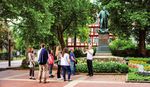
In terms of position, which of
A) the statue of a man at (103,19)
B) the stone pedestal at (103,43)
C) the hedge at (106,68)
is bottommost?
the hedge at (106,68)

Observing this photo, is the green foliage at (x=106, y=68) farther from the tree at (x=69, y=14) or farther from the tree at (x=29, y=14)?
the tree at (x=69, y=14)

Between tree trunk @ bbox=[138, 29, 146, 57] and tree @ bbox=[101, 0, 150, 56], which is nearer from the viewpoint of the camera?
tree @ bbox=[101, 0, 150, 56]

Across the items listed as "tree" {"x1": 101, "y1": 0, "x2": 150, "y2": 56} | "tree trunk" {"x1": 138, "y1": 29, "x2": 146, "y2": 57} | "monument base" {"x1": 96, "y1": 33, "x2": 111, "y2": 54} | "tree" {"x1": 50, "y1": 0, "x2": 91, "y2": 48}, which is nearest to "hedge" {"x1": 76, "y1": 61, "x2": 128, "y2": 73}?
"monument base" {"x1": 96, "y1": 33, "x2": 111, "y2": 54}

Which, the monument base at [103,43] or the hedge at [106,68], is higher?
the monument base at [103,43]

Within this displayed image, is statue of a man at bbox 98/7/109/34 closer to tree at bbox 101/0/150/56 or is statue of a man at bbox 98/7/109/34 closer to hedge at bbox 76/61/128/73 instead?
hedge at bbox 76/61/128/73

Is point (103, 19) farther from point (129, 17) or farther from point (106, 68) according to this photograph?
point (129, 17)

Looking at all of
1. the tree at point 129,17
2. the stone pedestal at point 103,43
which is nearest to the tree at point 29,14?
the stone pedestal at point 103,43

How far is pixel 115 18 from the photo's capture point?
5294cm

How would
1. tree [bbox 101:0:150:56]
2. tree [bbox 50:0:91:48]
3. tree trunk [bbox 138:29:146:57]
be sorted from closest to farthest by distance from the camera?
tree [bbox 50:0:91:48] < tree [bbox 101:0:150:56] < tree trunk [bbox 138:29:146:57]

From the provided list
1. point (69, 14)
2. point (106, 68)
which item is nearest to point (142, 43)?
point (69, 14)

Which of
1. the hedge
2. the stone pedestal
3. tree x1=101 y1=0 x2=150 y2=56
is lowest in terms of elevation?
the hedge

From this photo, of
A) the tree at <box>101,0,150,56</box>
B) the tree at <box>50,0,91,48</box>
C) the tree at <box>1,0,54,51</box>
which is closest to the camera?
the tree at <box>1,0,54,51</box>

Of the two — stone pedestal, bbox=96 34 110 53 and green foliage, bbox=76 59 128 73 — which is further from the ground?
stone pedestal, bbox=96 34 110 53

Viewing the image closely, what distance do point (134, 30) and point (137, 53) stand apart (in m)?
2.95
